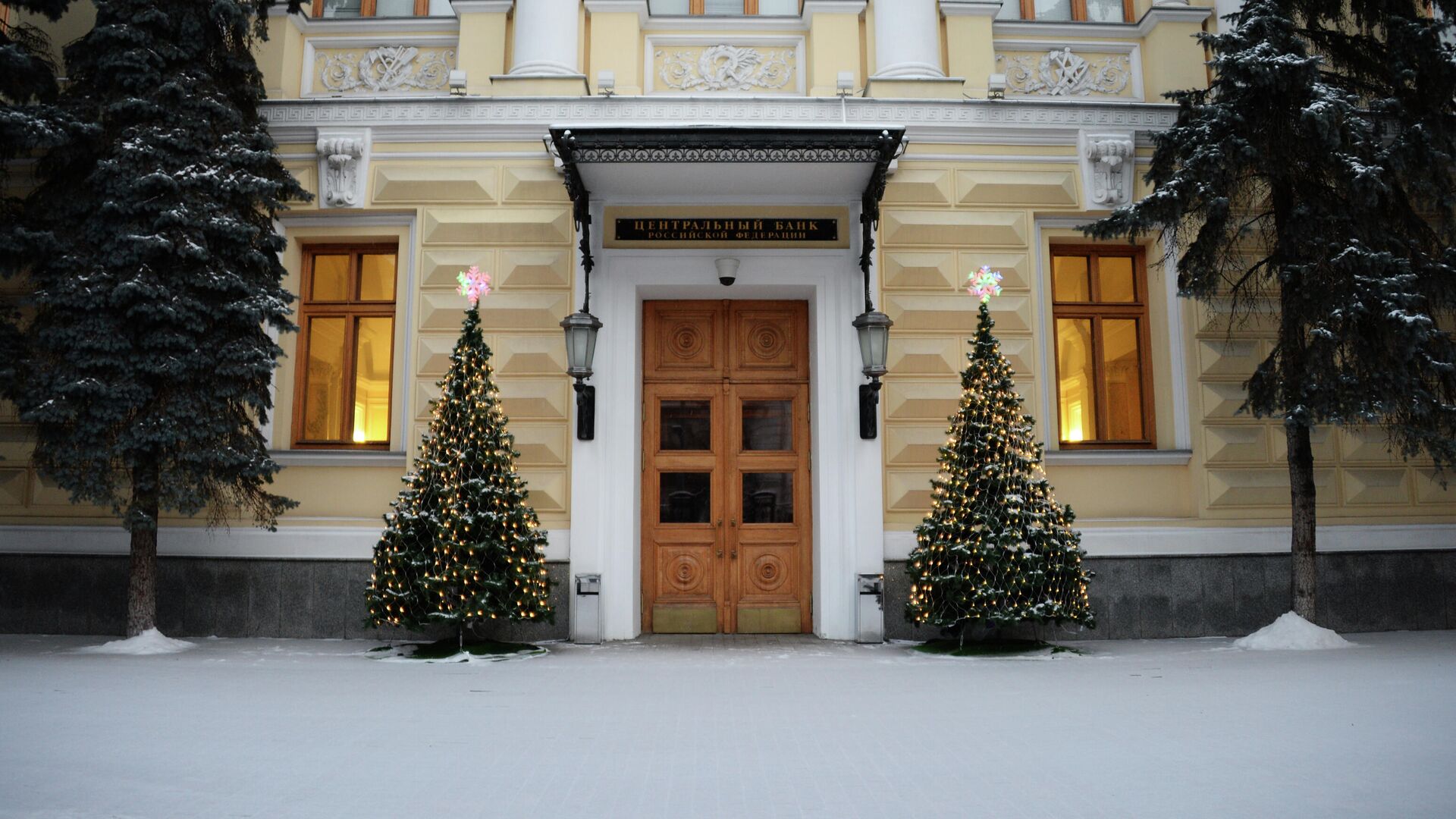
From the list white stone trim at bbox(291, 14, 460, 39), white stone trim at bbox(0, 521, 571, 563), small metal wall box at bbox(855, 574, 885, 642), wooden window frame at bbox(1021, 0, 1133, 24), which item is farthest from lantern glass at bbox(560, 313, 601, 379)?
wooden window frame at bbox(1021, 0, 1133, 24)

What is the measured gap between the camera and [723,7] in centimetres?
1149

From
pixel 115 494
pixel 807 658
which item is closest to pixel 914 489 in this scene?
pixel 807 658

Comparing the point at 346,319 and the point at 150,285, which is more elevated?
the point at 346,319

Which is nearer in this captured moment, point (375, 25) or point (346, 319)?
point (346, 319)

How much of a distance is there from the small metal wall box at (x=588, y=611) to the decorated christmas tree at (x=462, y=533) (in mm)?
725

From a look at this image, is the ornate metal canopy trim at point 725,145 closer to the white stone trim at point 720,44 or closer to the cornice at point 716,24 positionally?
the white stone trim at point 720,44

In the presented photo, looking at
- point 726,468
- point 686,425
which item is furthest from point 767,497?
point 686,425

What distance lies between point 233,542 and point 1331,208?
11787 mm

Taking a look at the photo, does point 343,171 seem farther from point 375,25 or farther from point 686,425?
point 686,425

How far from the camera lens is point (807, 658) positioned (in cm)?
866

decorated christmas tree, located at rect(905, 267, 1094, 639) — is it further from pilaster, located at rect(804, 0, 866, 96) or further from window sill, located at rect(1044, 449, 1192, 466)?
pilaster, located at rect(804, 0, 866, 96)

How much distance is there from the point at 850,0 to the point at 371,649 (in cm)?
901

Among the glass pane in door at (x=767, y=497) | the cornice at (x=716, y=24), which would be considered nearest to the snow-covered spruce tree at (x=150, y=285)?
the cornice at (x=716, y=24)

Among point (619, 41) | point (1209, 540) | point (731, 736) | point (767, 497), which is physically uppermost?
point (619, 41)
